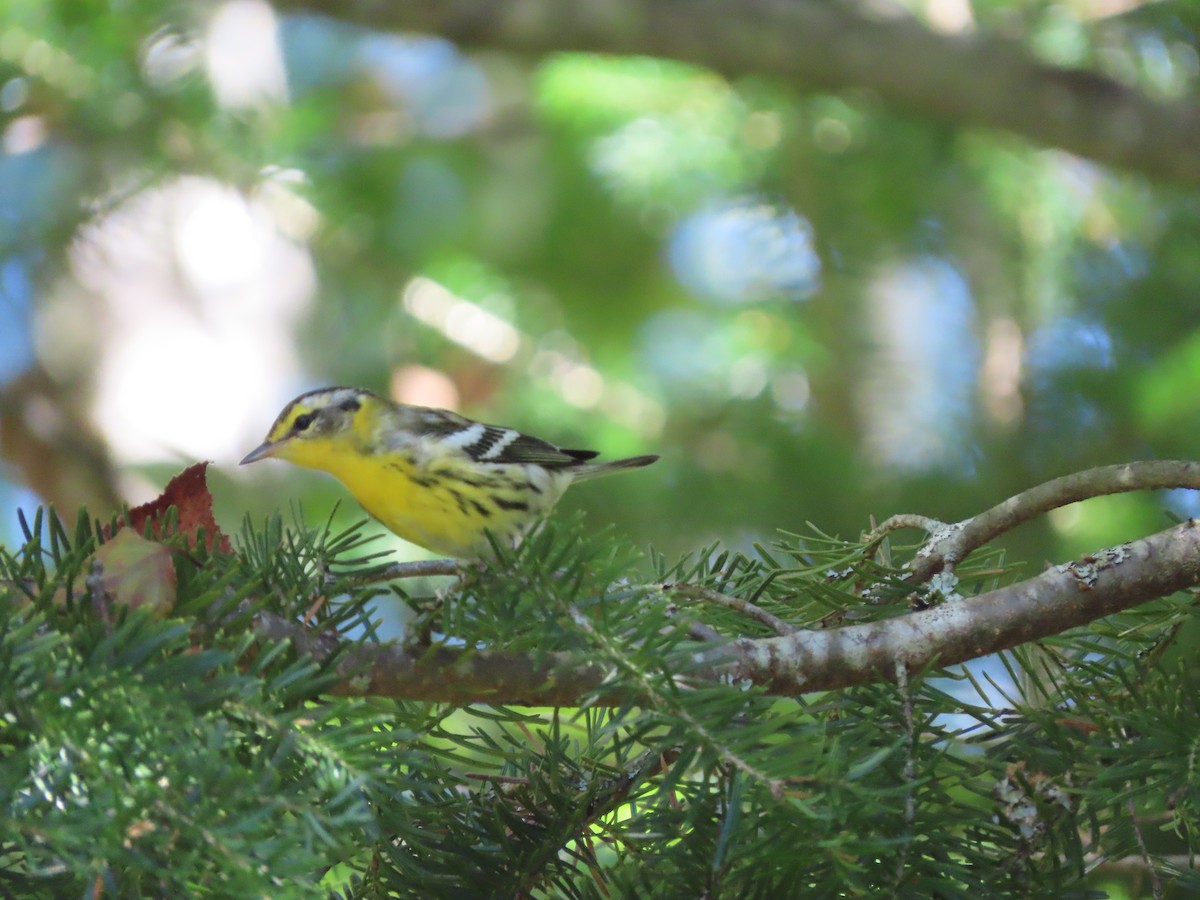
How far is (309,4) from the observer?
312cm

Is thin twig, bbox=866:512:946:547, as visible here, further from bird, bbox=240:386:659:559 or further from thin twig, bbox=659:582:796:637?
bird, bbox=240:386:659:559

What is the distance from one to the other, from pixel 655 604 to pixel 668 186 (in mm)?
2635

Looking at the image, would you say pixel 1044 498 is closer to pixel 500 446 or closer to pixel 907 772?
pixel 907 772

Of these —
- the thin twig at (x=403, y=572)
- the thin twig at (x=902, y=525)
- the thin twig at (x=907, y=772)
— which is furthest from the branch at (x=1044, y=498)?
the thin twig at (x=403, y=572)

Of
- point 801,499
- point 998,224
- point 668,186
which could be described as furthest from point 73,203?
point 998,224

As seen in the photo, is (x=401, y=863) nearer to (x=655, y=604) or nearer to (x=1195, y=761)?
(x=655, y=604)

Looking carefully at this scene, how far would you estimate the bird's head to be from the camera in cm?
205

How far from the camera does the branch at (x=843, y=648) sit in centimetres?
97

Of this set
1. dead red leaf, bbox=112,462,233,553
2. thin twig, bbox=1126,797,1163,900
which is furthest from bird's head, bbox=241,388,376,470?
thin twig, bbox=1126,797,1163,900

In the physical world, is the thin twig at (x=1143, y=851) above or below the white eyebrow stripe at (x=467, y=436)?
below

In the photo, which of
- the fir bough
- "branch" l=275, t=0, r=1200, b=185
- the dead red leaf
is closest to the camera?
the fir bough

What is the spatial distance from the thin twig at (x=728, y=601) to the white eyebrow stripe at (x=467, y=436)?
1.08 metres

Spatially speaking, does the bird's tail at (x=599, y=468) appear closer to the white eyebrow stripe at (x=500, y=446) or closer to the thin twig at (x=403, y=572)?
the white eyebrow stripe at (x=500, y=446)

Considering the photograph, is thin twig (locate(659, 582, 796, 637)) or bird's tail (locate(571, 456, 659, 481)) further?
bird's tail (locate(571, 456, 659, 481))
